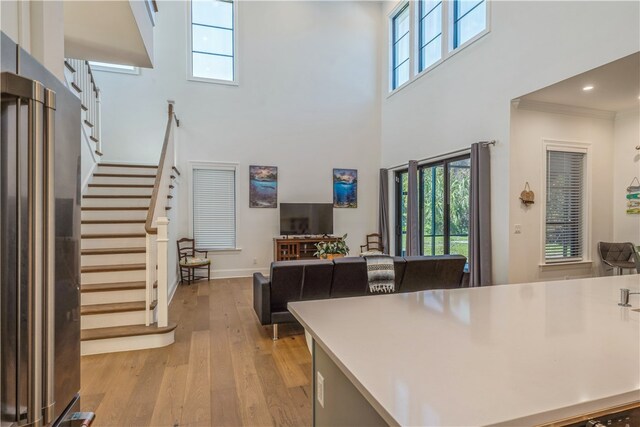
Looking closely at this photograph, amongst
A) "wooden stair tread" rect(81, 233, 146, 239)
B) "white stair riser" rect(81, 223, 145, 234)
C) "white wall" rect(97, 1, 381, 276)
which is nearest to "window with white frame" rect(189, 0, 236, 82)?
"white wall" rect(97, 1, 381, 276)

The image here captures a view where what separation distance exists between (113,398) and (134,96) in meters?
5.96

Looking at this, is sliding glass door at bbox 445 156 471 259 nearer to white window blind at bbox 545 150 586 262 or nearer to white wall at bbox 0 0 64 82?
white window blind at bbox 545 150 586 262

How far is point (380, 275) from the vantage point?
3.50 m

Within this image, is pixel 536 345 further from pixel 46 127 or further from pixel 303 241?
pixel 303 241

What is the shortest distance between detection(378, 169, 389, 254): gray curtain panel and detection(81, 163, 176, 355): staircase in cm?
483

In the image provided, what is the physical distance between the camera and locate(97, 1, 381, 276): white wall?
6902 mm

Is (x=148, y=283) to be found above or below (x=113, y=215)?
below

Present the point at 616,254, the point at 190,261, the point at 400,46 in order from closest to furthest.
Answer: the point at 616,254 < the point at 190,261 < the point at 400,46

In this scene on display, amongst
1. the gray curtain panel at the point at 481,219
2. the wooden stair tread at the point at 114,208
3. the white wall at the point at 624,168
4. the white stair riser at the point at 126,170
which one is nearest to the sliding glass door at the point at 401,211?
the gray curtain panel at the point at 481,219

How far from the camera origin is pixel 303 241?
718cm

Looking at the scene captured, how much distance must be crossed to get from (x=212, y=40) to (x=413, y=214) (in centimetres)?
549

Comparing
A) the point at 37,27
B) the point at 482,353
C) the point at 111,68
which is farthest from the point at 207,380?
the point at 111,68

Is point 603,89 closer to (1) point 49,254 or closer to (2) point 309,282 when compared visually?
(2) point 309,282

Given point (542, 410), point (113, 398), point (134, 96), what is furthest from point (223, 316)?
point (134, 96)
